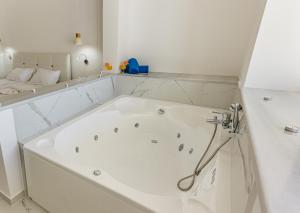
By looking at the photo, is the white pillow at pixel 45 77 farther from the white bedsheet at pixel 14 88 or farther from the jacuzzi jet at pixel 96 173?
the jacuzzi jet at pixel 96 173

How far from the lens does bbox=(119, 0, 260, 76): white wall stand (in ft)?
7.05

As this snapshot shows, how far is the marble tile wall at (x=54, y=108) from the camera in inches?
51.9

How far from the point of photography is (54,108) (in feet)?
5.11

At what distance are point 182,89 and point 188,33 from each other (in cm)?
76

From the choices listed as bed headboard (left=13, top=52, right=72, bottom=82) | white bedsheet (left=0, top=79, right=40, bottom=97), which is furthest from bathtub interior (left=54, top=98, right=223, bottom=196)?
bed headboard (left=13, top=52, right=72, bottom=82)

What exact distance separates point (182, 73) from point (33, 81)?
102 inches

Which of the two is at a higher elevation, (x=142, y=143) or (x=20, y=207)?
(x=142, y=143)

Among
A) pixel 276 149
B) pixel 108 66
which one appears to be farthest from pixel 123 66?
pixel 276 149

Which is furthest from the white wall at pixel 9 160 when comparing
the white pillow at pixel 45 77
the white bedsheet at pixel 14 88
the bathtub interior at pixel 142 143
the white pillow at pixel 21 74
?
the white pillow at pixel 21 74

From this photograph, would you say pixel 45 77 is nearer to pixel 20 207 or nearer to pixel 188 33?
pixel 20 207

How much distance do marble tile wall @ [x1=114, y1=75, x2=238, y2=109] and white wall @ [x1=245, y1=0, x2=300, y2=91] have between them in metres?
0.45

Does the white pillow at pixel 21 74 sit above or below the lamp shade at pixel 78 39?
below

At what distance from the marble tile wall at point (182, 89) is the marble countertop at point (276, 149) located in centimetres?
72

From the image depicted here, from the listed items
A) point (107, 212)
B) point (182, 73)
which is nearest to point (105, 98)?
point (182, 73)
